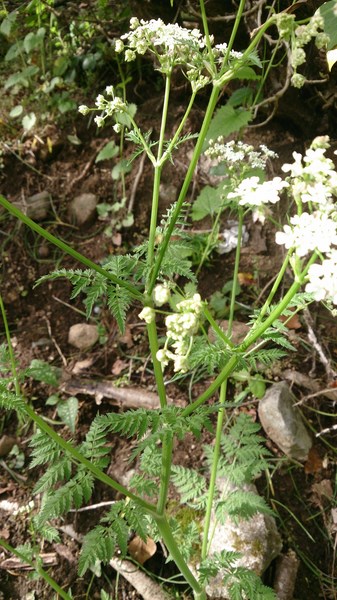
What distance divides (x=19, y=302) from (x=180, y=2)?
7.65 ft

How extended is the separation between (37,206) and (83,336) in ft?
4.03

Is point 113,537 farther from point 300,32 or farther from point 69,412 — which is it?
point 300,32

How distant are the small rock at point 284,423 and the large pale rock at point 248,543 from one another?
0.36 meters

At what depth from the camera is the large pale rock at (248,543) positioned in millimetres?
2301

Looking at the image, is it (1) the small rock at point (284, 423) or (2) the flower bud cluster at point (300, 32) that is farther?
(1) the small rock at point (284, 423)

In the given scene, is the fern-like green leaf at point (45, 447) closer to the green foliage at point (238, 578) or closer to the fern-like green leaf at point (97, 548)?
the fern-like green leaf at point (97, 548)

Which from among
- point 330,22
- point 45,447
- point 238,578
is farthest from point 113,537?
point 330,22

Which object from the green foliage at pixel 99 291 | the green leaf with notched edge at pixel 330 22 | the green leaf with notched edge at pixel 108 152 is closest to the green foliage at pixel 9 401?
the green foliage at pixel 99 291

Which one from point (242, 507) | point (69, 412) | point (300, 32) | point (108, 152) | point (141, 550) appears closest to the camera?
point (300, 32)

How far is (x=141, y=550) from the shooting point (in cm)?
247

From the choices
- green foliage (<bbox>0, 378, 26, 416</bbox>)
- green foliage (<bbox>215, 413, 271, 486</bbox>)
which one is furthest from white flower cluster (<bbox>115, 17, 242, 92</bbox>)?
green foliage (<bbox>215, 413, 271, 486</bbox>)

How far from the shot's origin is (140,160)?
3.89m

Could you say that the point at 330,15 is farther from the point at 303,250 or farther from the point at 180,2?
the point at 180,2

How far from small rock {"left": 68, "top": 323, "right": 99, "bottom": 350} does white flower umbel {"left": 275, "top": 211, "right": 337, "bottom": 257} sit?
2200 mm
